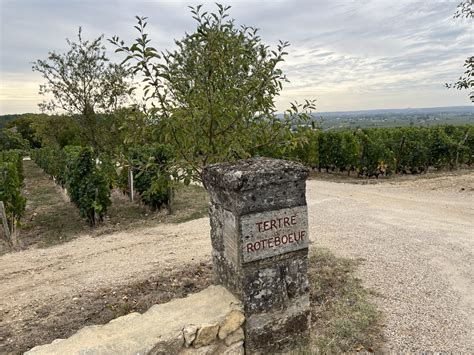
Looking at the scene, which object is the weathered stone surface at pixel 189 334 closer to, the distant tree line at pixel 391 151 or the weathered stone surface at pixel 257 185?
the weathered stone surface at pixel 257 185

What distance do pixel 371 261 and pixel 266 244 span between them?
3310 millimetres

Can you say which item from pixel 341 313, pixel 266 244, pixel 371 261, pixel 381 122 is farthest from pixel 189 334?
pixel 381 122

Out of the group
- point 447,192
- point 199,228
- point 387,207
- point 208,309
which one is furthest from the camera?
point 447,192

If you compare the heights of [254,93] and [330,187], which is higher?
[254,93]

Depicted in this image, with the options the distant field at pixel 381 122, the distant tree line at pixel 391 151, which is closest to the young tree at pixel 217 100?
the distant field at pixel 381 122

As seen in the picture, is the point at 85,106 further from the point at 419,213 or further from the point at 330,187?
the point at 419,213

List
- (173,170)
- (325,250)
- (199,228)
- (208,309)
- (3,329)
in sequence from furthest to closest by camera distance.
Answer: (199,228), (325,250), (3,329), (173,170), (208,309)

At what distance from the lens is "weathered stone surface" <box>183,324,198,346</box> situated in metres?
3.07

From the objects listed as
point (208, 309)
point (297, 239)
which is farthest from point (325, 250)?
point (208, 309)

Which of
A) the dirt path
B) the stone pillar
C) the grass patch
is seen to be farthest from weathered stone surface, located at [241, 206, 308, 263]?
the dirt path

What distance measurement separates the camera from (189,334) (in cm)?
307

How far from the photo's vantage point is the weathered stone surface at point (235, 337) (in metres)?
3.33

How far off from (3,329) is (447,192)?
12.5 meters

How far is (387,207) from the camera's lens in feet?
33.4
